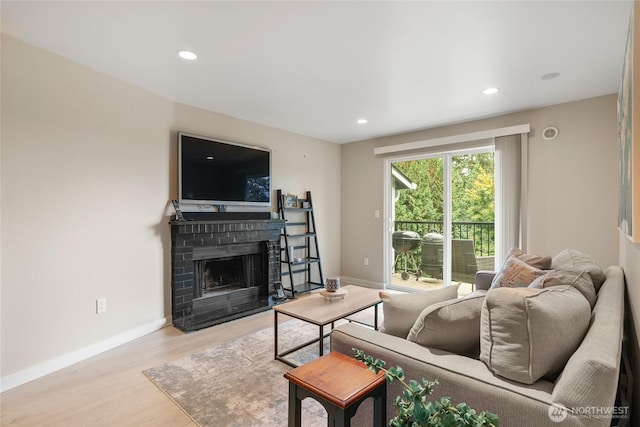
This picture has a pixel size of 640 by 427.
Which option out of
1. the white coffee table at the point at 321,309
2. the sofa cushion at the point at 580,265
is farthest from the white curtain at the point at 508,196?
the white coffee table at the point at 321,309

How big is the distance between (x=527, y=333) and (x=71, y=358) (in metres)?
3.10

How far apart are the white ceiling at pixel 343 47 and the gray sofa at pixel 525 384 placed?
1.75 m

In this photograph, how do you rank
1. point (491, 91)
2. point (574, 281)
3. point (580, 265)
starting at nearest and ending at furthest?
point (574, 281), point (580, 265), point (491, 91)

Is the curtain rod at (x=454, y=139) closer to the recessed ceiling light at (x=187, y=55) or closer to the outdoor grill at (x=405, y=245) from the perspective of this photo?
the outdoor grill at (x=405, y=245)

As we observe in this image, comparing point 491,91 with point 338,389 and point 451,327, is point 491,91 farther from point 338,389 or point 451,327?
point 338,389

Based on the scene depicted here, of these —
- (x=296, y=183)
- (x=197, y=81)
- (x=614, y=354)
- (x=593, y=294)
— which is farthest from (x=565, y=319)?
(x=296, y=183)

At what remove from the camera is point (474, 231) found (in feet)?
13.6

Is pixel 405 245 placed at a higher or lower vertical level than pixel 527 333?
lower

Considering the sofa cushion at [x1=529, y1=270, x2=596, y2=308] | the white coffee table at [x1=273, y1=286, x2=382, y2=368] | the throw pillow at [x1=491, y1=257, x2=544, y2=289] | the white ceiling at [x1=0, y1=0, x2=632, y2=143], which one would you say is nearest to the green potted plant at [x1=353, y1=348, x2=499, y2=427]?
the sofa cushion at [x1=529, y1=270, x2=596, y2=308]

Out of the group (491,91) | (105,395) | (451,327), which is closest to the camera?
(451,327)

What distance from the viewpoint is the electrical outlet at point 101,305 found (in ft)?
8.75

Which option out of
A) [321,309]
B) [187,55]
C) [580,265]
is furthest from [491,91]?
[187,55]

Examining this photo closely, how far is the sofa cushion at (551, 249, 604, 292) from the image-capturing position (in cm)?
174

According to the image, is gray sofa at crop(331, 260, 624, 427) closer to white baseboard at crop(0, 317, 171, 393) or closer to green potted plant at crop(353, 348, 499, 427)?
green potted plant at crop(353, 348, 499, 427)
